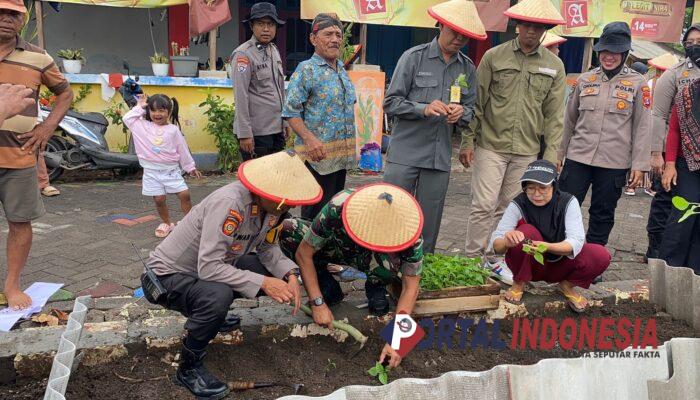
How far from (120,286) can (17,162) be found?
3.73 ft

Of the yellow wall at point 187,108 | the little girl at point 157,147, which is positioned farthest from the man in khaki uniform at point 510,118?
the yellow wall at point 187,108

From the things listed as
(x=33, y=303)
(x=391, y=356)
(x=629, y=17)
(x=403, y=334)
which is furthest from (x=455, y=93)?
(x=629, y=17)

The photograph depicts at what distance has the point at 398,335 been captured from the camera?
9.64 ft

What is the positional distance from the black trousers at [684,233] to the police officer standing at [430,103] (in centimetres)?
167

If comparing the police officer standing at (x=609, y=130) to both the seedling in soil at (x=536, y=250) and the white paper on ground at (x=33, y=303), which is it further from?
the white paper on ground at (x=33, y=303)

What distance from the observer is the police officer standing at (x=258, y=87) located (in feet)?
15.7

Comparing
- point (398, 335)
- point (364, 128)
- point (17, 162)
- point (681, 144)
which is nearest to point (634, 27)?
point (364, 128)

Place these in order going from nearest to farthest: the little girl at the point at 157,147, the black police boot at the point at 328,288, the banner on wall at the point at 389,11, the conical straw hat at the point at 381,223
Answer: the conical straw hat at the point at 381,223 → the black police boot at the point at 328,288 → the little girl at the point at 157,147 → the banner on wall at the point at 389,11

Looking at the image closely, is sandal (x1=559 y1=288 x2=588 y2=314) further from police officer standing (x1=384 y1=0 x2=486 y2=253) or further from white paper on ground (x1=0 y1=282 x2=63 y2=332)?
white paper on ground (x1=0 y1=282 x2=63 y2=332)

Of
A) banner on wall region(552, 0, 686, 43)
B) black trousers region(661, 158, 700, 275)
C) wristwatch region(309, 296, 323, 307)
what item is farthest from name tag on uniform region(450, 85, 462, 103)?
banner on wall region(552, 0, 686, 43)

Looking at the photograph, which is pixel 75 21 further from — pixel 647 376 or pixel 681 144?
pixel 647 376

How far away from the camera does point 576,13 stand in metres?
9.55

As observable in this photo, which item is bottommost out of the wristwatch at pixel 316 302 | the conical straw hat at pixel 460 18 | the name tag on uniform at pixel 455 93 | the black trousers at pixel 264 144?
the wristwatch at pixel 316 302

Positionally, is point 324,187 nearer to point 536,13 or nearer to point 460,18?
point 460,18
